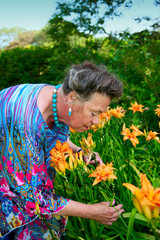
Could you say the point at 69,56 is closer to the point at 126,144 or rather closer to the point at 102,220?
the point at 126,144

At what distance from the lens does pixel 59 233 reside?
1.57 m

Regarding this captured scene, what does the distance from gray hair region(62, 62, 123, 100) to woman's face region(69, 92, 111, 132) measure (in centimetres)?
3

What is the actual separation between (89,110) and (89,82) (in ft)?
0.58

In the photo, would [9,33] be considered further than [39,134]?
Yes

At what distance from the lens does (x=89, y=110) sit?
52.0 inches

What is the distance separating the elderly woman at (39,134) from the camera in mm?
1222

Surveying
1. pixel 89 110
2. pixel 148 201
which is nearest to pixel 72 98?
pixel 89 110

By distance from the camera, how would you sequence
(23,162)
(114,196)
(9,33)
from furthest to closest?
(9,33), (114,196), (23,162)

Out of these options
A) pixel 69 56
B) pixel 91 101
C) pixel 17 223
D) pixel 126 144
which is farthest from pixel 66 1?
pixel 17 223

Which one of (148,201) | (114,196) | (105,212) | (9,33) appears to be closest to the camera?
(148,201)

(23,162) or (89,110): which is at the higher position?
(89,110)

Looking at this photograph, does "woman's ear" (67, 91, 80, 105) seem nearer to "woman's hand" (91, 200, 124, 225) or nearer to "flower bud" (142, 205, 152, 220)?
"woman's hand" (91, 200, 124, 225)

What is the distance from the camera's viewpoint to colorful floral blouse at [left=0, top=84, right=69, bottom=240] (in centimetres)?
125

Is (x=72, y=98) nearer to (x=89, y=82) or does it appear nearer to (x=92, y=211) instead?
(x=89, y=82)
